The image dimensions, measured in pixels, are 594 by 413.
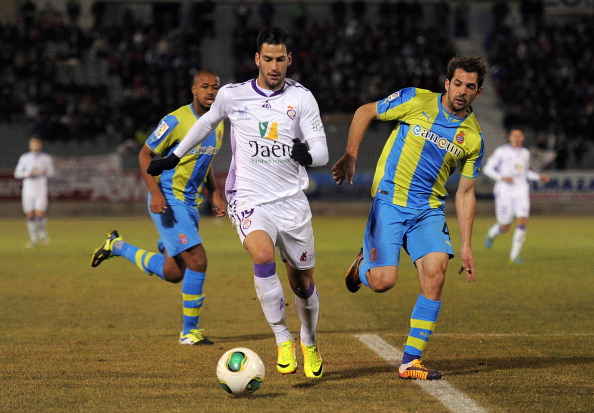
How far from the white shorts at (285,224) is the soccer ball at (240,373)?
902 mm

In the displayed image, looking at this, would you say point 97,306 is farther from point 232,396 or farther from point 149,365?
point 232,396

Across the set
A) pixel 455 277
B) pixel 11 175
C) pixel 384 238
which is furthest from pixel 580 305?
pixel 11 175

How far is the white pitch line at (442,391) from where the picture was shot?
5586 mm

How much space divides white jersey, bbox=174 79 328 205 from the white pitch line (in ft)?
5.49

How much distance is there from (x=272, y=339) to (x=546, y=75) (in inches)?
1222

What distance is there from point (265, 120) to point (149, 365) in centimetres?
217

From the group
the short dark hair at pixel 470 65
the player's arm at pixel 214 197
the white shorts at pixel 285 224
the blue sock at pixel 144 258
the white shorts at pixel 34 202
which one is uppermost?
the short dark hair at pixel 470 65

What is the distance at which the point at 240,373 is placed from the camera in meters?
5.95

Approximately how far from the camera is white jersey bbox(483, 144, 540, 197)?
1755cm

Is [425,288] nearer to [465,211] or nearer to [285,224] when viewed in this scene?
[465,211]

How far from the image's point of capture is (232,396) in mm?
6012

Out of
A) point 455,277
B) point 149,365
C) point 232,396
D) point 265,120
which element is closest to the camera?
point 232,396

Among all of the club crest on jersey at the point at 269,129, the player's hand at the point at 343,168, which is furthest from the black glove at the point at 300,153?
the club crest on jersey at the point at 269,129

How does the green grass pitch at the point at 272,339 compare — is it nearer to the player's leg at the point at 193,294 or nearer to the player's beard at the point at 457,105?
the player's leg at the point at 193,294
